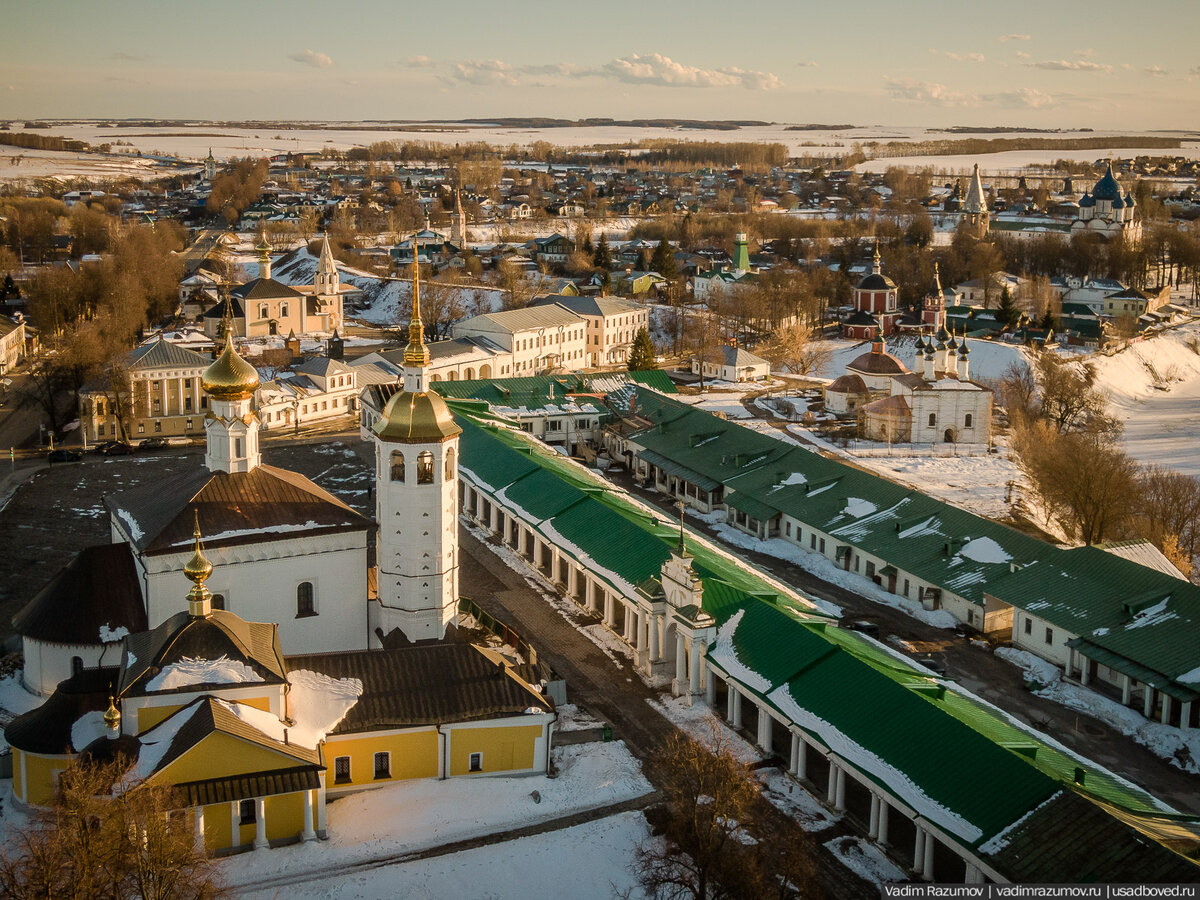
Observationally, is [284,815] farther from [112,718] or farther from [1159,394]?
[1159,394]

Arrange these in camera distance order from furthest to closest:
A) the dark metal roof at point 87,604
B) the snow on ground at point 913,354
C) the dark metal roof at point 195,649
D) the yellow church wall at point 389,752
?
the snow on ground at point 913,354, the dark metal roof at point 87,604, the yellow church wall at point 389,752, the dark metal roof at point 195,649

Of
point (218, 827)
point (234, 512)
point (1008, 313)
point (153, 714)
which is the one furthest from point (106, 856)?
point (1008, 313)

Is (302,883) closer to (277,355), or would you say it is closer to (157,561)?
(157,561)

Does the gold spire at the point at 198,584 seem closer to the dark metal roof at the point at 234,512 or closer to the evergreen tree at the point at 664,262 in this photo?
the dark metal roof at the point at 234,512

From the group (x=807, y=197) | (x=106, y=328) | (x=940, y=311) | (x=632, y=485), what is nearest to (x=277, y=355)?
(x=106, y=328)

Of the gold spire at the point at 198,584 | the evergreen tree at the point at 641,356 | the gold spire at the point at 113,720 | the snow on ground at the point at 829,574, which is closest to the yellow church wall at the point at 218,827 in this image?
the gold spire at the point at 113,720

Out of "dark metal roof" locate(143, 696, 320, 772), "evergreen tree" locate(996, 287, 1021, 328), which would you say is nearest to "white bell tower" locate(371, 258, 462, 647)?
"dark metal roof" locate(143, 696, 320, 772)

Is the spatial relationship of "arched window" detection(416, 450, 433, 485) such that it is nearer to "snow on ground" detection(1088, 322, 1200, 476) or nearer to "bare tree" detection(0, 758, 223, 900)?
"bare tree" detection(0, 758, 223, 900)
